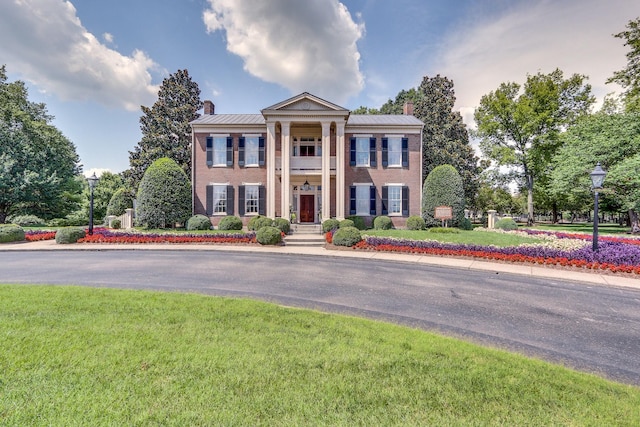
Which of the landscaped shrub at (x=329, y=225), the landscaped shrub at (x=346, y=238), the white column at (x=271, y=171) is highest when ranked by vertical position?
the white column at (x=271, y=171)

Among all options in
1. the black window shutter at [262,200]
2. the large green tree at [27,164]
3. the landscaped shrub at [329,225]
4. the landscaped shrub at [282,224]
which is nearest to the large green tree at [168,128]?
the large green tree at [27,164]

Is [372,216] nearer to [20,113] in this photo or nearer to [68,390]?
[68,390]

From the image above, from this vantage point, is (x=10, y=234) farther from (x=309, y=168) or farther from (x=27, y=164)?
(x=309, y=168)

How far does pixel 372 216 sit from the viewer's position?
21281mm

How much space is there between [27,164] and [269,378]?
37444mm

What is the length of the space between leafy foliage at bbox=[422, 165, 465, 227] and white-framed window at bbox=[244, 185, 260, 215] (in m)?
12.2

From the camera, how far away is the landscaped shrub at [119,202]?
27328 millimetres

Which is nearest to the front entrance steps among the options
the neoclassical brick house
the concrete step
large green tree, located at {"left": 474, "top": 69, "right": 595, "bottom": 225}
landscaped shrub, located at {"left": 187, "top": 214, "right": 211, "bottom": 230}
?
the concrete step

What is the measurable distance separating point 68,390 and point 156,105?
33167mm

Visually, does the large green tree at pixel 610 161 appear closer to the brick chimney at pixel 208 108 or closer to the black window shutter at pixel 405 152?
the black window shutter at pixel 405 152

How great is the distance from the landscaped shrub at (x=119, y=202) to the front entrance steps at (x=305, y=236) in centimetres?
1836

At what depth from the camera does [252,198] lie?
2147 centimetres

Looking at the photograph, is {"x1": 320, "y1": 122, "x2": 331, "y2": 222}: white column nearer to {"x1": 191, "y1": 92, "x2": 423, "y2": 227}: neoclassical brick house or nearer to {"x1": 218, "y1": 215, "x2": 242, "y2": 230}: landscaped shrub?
{"x1": 191, "y1": 92, "x2": 423, "y2": 227}: neoclassical brick house

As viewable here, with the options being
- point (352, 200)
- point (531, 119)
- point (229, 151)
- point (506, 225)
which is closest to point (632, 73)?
point (531, 119)
